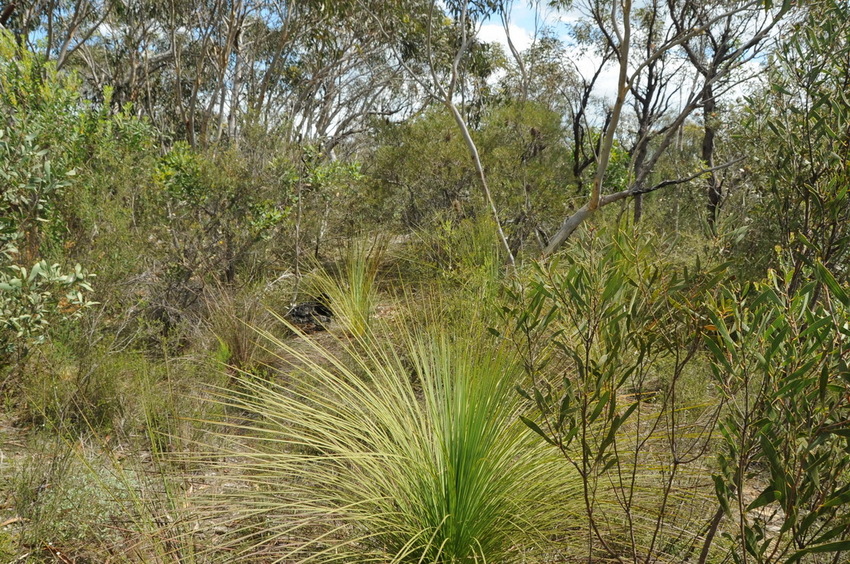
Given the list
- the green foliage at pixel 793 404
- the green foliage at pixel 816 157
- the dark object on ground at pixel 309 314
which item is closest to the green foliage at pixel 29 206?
the dark object on ground at pixel 309 314

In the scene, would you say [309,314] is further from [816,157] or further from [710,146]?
[710,146]

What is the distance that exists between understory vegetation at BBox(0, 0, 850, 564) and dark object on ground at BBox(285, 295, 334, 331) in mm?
45

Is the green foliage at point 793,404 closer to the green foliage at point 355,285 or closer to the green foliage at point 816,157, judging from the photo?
the green foliage at point 816,157

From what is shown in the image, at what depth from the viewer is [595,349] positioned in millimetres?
1669

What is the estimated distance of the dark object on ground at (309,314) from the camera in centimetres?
686

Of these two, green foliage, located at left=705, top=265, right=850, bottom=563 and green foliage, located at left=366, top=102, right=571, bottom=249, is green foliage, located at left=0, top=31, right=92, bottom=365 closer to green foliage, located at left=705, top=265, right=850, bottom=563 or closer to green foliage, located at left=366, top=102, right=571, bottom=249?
green foliage, located at left=705, top=265, right=850, bottom=563

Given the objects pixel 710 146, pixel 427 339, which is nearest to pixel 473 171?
pixel 710 146

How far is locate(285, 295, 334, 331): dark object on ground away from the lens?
6855mm

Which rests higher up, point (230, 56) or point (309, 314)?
point (230, 56)

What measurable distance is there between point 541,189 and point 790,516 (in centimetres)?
741

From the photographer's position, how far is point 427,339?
129 inches

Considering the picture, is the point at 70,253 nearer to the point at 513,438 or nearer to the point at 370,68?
the point at 513,438

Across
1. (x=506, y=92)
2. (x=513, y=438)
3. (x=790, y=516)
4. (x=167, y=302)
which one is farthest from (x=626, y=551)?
(x=506, y=92)

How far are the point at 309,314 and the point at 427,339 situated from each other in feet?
13.1
